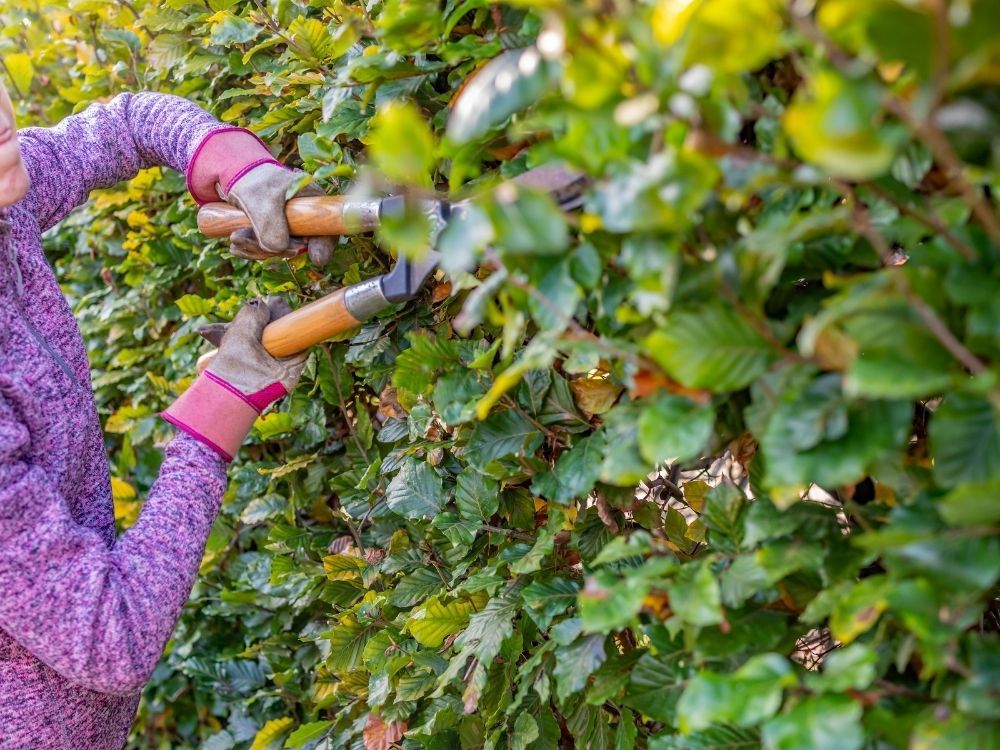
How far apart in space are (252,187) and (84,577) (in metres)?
0.66

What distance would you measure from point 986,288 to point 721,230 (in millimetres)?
223

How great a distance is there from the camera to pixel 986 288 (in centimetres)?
72

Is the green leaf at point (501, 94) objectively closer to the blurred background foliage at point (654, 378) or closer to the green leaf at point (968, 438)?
the blurred background foliage at point (654, 378)

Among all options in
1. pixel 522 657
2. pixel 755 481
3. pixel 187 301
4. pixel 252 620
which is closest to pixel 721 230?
pixel 755 481

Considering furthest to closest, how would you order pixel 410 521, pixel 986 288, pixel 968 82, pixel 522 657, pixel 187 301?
1. pixel 187 301
2. pixel 410 521
3. pixel 522 657
4. pixel 986 288
5. pixel 968 82

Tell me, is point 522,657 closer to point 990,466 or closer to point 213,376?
point 213,376

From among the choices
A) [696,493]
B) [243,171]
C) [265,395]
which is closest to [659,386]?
[696,493]

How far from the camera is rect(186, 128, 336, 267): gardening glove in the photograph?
153 cm

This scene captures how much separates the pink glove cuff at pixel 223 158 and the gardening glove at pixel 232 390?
258 mm

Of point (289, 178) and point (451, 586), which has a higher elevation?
point (289, 178)

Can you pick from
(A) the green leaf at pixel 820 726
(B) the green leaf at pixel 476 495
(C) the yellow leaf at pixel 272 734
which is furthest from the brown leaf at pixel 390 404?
(A) the green leaf at pixel 820 726

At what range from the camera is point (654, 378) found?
895 mm

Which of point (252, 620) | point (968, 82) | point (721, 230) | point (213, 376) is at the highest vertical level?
point (968, 82)

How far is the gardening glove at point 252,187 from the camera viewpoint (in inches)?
60.1
